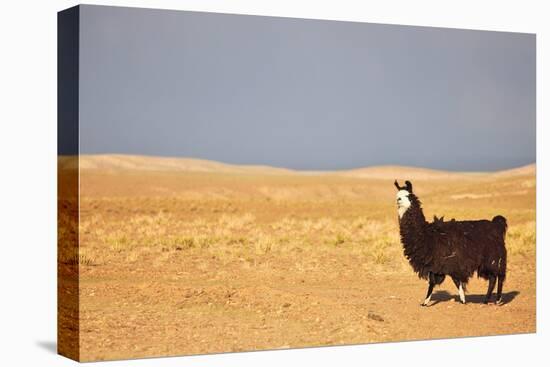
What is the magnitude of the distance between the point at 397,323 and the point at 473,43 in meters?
5.05

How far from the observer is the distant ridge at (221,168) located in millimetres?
16219

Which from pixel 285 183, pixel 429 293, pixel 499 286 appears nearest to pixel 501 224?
pixel 499 286

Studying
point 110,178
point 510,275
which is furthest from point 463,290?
point 110,178

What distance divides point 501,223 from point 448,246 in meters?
1.35

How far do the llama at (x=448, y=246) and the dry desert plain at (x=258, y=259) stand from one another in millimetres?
526

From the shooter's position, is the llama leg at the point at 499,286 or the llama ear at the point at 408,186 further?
the llama leg at the point at 499,286

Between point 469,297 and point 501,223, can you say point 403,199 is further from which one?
point 469,297

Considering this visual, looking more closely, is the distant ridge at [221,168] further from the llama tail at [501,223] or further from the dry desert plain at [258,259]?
the llama tail at [501,223]

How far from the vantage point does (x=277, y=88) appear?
59.0 ft

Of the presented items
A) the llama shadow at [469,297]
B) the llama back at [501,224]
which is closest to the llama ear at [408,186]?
the llama back at [501,224]

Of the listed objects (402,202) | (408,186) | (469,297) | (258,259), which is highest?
(408,186)

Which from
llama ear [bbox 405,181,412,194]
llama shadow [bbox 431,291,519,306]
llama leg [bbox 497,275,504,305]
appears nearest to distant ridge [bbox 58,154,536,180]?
llama ear [bbox 405,181,412,194]

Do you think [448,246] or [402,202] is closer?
[402,202]

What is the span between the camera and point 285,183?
18.1 m
